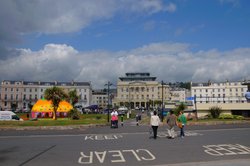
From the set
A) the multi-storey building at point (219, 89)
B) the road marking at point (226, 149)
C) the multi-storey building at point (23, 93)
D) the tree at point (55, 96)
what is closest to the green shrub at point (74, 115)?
the tree at point (55, 96)

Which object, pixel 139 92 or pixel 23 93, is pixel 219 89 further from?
pixel 23 93

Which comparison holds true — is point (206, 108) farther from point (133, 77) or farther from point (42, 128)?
point (133, 77)

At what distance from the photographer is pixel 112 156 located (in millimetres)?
11984

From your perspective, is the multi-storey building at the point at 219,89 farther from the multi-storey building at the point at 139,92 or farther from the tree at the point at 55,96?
the tree at the point at 55,96

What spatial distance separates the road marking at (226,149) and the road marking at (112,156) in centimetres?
267

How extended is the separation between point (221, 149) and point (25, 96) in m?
146

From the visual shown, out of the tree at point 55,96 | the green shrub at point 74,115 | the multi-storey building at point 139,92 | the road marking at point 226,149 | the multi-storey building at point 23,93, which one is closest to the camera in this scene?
the road marking at point 226,149

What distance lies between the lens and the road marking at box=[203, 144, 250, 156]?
12.1m

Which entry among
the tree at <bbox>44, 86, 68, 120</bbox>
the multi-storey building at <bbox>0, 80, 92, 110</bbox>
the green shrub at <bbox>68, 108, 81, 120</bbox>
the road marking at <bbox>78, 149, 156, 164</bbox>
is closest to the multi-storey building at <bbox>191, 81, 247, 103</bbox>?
the multi-storey building at <bbox>0, 80, 92, 110</bbox>

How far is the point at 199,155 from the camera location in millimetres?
11742

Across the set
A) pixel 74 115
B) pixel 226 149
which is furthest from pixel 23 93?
pixel 226 149

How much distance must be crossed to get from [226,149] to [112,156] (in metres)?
5.12

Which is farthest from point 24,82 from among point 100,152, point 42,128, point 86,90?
point 100,152

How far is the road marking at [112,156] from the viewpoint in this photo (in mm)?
11133
